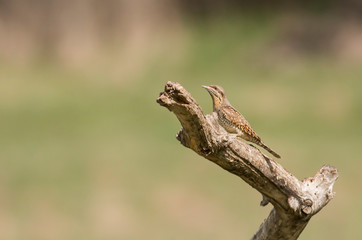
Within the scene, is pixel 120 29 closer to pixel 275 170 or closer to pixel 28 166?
pixel 28 166

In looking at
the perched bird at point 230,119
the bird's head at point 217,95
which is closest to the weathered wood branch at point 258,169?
the perched bird at point 230,119

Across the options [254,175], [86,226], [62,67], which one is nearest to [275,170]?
[254,175]

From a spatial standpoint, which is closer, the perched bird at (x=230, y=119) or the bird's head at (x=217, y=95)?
the perched bird at (x=230, y=119)

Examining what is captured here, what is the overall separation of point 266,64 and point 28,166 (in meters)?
8.82

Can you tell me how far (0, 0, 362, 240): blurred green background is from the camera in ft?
48.7

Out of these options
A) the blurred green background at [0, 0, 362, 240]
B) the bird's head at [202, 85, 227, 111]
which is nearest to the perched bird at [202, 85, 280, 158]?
the bird's head at [202, 85, 227, 111]

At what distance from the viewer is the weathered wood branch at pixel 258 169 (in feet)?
16.6

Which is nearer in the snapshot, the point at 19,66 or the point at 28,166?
the point at 28,166

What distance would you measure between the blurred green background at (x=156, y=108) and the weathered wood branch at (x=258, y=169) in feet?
24.6

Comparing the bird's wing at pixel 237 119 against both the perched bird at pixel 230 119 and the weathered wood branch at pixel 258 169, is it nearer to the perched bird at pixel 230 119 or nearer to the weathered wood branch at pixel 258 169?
the perched bird at pixel 230 119

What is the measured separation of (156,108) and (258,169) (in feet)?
49.1

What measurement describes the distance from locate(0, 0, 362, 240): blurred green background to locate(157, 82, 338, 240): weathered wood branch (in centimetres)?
749

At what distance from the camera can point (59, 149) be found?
17859 mm

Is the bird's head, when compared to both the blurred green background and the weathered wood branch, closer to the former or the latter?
the weathered wood branch
